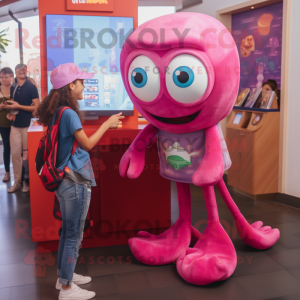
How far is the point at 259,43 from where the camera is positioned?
4.86 metres

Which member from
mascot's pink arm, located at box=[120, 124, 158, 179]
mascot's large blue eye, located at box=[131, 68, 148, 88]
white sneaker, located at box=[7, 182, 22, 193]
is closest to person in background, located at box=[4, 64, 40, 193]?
white sneaker, located at box=[7, 182, 22, 193]

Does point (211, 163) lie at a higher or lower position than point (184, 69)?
lower

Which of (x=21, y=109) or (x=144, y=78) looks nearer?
(x=144, y=78)

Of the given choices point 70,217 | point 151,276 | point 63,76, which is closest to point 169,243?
point 151,276

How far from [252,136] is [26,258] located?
2811mm

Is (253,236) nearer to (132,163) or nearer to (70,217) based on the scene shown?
(132,163)

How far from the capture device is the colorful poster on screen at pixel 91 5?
126 inches

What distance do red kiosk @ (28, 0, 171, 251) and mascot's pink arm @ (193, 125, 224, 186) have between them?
723 mm

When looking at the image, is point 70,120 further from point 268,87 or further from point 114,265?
point 268,87

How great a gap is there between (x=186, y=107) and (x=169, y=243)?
3.56 feet

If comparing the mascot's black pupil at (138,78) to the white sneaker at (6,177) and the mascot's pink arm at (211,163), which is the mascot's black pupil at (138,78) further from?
the white sneaker at (6,177)

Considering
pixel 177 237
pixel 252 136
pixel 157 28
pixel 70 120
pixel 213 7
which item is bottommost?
pixel 177 237

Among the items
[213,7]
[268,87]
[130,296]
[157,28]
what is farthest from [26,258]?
[213,7]

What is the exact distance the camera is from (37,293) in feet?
8.11
